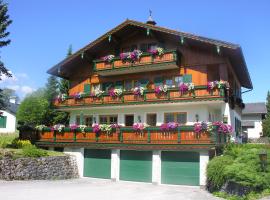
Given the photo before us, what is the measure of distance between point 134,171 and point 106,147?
111 inches

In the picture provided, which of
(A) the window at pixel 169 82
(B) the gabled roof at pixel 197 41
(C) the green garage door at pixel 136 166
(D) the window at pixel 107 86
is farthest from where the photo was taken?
(D) the window at pixel 107 86

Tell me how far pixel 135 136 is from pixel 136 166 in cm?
235

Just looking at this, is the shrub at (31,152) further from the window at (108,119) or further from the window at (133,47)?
the window at (133,47)

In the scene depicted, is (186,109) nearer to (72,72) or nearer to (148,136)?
(148,136)

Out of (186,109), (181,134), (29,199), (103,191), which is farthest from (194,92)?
(29,199)

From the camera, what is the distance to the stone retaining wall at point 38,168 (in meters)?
23.4

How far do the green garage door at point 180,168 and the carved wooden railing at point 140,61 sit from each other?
7159mm

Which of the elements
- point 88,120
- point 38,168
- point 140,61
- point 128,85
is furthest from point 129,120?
point 38,168

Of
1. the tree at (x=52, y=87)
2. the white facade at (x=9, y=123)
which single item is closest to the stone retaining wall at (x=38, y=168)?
the tree at (x=52, y=87)

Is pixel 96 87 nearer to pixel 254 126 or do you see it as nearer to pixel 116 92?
pixel 116 92

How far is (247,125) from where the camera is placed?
59625mm

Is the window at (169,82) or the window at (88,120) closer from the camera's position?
the window at (169,82)

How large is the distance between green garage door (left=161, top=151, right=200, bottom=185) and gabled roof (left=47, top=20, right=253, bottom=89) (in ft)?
25.8

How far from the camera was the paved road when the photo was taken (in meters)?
18.2
